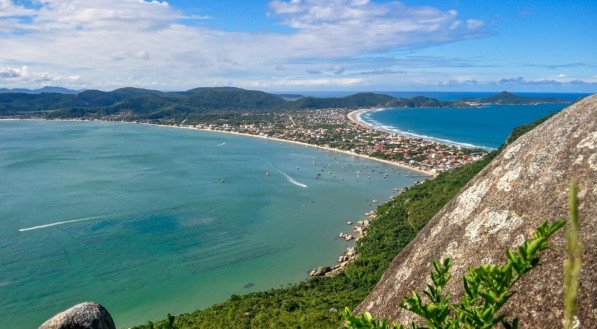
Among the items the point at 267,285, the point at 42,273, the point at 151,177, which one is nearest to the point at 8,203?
the point at 151,177

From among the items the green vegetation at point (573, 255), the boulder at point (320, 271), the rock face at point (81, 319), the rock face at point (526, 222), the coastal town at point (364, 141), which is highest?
the green vegetation at point (573, 255)

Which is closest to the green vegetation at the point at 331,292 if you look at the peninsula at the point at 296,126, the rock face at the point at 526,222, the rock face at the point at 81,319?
the rock face at the point at 81,319

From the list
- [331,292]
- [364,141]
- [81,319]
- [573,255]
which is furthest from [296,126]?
[573,255]

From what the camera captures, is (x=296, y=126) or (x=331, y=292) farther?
(x=296, y=126)

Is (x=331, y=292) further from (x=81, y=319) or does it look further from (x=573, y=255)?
(x=573, y=255)

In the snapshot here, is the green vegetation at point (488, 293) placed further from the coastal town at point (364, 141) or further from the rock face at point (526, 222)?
the coastal town at point (364, 141)
